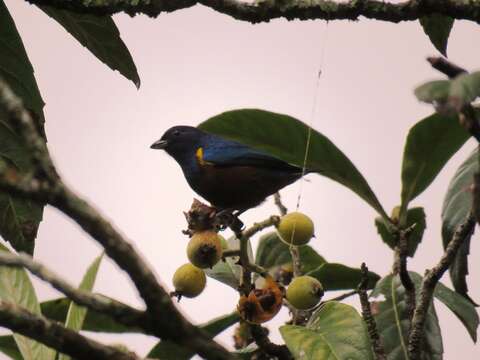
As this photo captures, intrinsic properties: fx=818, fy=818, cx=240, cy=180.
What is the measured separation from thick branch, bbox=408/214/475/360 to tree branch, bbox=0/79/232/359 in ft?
3.35

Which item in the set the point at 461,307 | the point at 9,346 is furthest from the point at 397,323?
the point at 9,346

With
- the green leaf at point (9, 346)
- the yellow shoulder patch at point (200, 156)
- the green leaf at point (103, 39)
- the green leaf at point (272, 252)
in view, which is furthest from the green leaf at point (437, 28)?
the yellow shoulder patch at point (200, 156)

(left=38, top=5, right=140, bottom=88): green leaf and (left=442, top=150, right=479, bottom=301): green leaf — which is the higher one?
(left=38, top=5, right=140, bottom=88): green leaf

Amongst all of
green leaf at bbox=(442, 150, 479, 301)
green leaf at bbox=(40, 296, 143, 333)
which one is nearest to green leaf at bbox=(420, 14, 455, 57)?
green leaf at bbox=(442, 150, 479, 301)

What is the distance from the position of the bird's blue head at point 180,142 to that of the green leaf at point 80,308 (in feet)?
11.2

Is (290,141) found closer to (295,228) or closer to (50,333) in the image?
(295,228)

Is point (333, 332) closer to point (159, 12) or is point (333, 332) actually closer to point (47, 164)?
point (159, 12)

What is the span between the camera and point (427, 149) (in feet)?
10.6

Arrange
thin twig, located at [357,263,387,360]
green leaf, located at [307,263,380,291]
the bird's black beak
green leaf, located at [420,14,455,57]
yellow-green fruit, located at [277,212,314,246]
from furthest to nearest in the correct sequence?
1. the bird's black beak
2. green leaf, located at [307,263,380,291]
3. yellow-green fruit, located at [277,212,314,246]
4. green leaf, located at [420,14,455,57]
5. thin twig, located at [357,263,387,360]

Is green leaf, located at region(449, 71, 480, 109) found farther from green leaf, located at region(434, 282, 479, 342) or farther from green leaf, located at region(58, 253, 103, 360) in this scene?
green leaf, located at region(434, 282, 479, 342)

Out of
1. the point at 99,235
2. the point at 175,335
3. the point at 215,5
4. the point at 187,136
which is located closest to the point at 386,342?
the point at 215,5

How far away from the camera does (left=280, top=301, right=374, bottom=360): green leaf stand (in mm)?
2393

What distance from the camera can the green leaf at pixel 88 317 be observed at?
3.38 m

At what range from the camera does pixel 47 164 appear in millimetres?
1359
